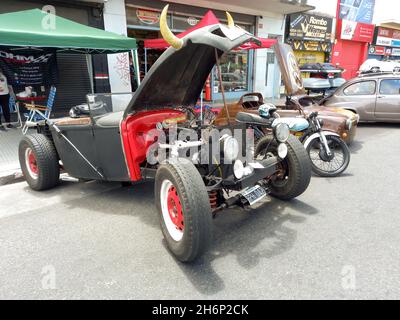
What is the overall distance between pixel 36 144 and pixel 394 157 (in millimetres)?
6625

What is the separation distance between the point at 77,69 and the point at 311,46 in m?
14.1

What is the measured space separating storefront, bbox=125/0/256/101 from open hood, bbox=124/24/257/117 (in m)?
4.19

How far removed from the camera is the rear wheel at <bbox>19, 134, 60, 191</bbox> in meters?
4.25

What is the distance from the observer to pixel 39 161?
166 inches

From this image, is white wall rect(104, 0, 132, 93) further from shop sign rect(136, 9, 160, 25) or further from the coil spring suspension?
the coil spring suspension

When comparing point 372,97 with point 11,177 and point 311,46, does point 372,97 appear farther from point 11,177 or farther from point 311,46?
point 311,46

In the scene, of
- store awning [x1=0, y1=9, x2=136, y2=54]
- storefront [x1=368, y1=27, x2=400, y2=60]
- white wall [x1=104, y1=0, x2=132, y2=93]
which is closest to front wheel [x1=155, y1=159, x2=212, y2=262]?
store awning [x1=0, y1=9, x2=136, y2=54]

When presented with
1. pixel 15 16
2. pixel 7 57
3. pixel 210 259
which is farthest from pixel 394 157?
pixel 7 57

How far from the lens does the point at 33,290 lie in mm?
2393

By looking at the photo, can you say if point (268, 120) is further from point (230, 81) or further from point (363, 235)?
point (230, 81)

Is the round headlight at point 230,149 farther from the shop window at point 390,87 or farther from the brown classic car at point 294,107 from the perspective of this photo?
the shop window at point 390,87

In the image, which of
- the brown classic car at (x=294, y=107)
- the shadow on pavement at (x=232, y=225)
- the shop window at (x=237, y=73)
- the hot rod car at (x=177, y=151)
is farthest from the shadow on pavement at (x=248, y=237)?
the shop window at (x=237, y=73)

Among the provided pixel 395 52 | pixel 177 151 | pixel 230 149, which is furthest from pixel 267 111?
pixel 395 52

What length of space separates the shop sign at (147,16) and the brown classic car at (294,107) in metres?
6.19
